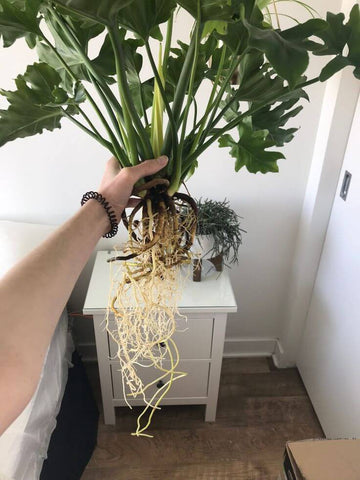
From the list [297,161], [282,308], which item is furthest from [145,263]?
[282,308]

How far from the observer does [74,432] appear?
1.34 metres

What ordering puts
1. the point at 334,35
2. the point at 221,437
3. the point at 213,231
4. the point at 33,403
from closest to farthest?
the point at 334,35, the point at 33,403, the point at 213,231, the point at 221,437

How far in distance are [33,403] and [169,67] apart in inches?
37.0

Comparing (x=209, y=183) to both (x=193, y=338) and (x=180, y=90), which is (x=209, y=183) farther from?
(x=180, y=90)

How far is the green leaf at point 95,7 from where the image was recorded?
1.33ft

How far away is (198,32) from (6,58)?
38.0 inches

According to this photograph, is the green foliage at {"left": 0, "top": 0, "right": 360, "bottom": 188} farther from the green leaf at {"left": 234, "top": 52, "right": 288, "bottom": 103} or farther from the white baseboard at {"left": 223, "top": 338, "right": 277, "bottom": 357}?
the white baseboard at {"left": 223, "top": 338, "right": 277, "bottom": 357}

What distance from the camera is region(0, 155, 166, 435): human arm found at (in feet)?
1.70

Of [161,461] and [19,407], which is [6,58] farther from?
[161,461]

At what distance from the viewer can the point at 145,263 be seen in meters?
0.76

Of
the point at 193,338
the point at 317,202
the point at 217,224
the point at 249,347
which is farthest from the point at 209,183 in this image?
the point at 249,347

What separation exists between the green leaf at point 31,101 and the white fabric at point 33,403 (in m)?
0.67

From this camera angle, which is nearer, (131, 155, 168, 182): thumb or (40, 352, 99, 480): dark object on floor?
(131, 155, 168, 182): thumb

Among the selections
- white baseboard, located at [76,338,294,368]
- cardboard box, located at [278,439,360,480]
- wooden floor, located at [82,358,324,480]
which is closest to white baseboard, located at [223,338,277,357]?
white baseboard, located at [76,338,294,368]
